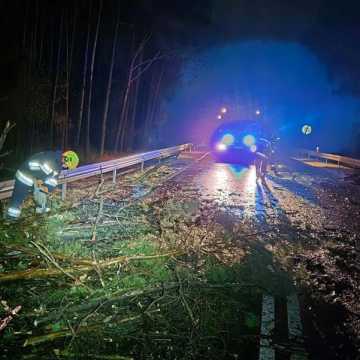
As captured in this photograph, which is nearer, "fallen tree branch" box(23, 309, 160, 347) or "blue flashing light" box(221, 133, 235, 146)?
"fallen tree branch" box(23, 309, 160, 347)

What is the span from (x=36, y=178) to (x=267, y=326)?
5.12 meters

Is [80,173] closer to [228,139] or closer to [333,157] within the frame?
[228,139]

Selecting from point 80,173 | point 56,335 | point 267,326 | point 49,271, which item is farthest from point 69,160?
point 267,326

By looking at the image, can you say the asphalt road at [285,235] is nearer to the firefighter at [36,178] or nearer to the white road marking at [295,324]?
the white road marking at [295,324]

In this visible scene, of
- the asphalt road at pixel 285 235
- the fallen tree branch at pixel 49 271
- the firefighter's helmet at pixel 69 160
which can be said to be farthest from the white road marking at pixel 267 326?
the firefighter's helmet at pixel 69 160

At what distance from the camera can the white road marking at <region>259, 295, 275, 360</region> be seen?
3.28 m

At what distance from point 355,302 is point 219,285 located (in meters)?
1.69

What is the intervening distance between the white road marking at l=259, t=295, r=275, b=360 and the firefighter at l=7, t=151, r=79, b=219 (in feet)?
15.2

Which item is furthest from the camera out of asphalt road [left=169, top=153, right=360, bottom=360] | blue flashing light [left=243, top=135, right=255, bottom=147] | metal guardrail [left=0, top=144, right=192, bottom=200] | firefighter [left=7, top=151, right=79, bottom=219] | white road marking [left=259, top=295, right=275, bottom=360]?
blue flashing light [left=243, top=135, right=255, bottom=147]

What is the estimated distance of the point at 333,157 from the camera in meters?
24.1

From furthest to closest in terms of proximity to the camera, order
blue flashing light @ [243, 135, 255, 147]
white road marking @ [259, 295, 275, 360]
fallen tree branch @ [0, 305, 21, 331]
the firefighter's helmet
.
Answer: blue flashing light @ [243, 135, 255, 147] → the firefighter's helmet → fallen tree branch @ [0, 305, 21, 331] → white road marking @ [259, 295, 275, 360]

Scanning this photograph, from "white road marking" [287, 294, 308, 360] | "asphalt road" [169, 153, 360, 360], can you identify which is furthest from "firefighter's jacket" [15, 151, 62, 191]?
"white road marking" [287, 294, 308, 360]

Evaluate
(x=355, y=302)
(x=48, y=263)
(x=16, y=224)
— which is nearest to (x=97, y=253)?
(x=48, y=263)

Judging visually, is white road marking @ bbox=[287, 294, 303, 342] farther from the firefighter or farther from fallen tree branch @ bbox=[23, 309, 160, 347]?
the firefighter
